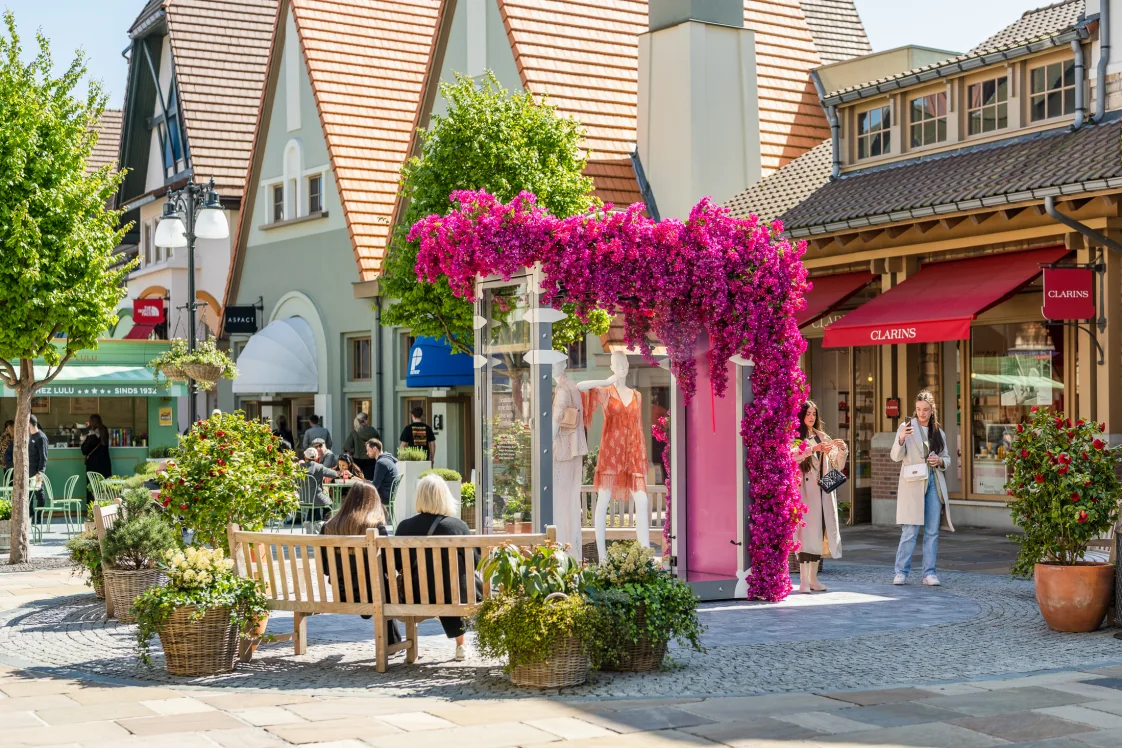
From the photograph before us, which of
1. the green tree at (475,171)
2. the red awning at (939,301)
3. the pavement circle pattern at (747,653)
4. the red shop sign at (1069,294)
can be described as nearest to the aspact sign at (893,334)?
the red awning at (939,301)

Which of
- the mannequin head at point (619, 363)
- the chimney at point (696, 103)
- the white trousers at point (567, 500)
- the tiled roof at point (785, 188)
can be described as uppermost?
the chimney at point (696, 103)

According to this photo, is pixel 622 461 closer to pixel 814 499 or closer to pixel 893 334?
pixel 814 499

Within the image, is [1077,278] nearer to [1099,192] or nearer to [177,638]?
[1099,192]

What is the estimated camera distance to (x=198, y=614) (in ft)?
29.7

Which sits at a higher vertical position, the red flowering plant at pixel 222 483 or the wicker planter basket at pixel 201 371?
the wicker planter basket at pixel 201 371

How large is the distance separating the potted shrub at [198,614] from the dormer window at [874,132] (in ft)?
49.9

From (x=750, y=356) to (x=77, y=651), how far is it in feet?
19.1

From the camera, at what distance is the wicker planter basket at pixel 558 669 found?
8.48 metres

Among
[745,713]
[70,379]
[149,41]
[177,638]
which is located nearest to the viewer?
[745,713]

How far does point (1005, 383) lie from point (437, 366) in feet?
32.9

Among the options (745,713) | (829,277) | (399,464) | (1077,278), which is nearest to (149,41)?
(399,464)

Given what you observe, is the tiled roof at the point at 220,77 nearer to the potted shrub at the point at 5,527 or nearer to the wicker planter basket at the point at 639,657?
the potted shrub at the point at 5,527

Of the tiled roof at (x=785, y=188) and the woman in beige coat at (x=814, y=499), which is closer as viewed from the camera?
the woman in beige coat at (x=814, y=499)

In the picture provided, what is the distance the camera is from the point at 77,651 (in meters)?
10.4
